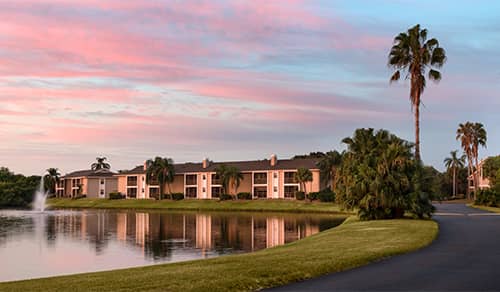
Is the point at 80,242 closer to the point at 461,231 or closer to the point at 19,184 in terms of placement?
the point at 461,231

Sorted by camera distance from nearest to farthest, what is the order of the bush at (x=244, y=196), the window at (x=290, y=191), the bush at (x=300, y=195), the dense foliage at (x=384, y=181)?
1. the dense foliage at (x=384, y=181)
2. the bush at (x=300, y=195)
3. the window at (x=290, y=191)
4. the bush at (x=244, y=196)

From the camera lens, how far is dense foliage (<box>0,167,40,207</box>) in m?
134

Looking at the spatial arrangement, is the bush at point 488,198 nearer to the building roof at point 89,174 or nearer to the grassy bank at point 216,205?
the grassy bank at point 216,205

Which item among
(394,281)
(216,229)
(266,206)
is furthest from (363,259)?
(266,206)

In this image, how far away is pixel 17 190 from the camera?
137m

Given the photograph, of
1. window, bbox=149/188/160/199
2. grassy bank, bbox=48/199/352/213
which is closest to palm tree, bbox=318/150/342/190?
grassy bank, bbox=48/199/352/213

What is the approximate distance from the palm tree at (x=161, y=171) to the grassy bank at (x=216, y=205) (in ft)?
22.4

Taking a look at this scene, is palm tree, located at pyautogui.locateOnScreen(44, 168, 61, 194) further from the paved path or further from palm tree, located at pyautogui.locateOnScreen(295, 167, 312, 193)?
the paved path

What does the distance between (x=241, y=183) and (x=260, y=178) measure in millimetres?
5712

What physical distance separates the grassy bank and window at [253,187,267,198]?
10.0m

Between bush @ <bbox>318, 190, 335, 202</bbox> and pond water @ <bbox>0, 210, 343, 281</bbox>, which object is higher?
bush @ <bbox>318, 190, 335, 202</bbox>

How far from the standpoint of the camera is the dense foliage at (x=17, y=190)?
134 m

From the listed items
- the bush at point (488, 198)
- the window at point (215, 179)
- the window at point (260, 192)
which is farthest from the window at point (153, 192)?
the bush at point (488, 198)

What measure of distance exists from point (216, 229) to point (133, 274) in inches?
1342
